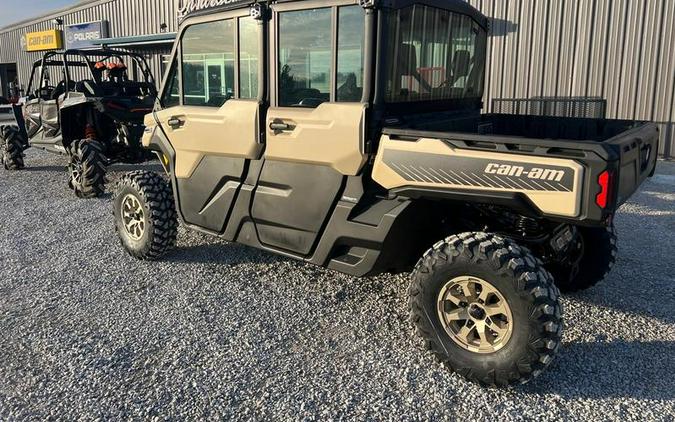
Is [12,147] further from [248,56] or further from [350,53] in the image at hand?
[350,53]

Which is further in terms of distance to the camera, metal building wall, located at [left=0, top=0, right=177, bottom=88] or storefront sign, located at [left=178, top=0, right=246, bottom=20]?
metal building wall, located at [left=0, top=0, right=177, bottom=88]

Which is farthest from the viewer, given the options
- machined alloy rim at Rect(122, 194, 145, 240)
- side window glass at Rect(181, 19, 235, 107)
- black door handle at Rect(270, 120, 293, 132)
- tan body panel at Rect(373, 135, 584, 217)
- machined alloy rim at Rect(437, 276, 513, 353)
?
machined alloy rim at Rect(122, 194, 145, 240)

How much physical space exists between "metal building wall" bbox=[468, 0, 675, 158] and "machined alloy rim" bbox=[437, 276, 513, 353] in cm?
965

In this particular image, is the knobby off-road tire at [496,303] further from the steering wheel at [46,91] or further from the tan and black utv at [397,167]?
the steering wheel at [46,91]

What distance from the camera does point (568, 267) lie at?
4.16m

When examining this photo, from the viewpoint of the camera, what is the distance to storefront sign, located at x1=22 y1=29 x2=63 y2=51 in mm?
26266

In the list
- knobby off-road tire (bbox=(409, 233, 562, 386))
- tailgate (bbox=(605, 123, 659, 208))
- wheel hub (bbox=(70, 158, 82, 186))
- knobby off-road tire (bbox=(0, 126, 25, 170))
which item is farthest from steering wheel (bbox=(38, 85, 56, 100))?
tailgate (bbox=(605, 123, 659, 208))

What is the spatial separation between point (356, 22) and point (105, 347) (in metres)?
2.59

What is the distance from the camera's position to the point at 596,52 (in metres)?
11.1

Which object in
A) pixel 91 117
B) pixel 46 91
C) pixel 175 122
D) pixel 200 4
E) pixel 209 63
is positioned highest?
pixel 200 4

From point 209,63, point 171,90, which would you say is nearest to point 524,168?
point 209,63

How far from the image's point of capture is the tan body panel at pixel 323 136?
3531mm

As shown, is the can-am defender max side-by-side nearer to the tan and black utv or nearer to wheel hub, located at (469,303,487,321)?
the tan and black utv

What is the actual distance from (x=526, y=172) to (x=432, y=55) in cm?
144
